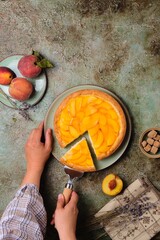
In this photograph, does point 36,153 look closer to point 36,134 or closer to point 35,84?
point 36,134

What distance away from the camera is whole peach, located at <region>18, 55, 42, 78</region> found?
212 cm

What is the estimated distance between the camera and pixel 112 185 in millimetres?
2207

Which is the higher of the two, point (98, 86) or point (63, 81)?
point (63, 81)

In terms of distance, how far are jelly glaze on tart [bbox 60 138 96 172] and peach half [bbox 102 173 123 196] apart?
5.8 inches

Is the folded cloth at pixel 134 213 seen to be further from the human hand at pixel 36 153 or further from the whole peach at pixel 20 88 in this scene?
the whole peach at pixel 20 88

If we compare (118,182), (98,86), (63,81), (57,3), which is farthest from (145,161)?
(57,3)

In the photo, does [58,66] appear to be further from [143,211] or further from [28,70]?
[143,211]

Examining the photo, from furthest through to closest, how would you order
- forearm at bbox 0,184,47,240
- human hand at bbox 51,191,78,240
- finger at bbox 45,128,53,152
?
finger at bbox 45,128,53,152 → human hand at bbox 51,191,78,240 → forearm at bbox 0,184,47,240

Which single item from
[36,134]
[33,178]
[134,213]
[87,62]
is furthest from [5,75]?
[134,213]

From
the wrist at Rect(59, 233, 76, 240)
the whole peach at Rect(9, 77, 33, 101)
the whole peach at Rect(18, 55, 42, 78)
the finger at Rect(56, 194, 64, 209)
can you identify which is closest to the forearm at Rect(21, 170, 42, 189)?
the finger at Rect(56, 194, 64, 209)

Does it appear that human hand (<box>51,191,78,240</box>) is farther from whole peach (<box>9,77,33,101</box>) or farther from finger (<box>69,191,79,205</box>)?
whole peach (<box>9,77,33,101</box>)

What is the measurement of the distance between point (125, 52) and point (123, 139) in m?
0.50

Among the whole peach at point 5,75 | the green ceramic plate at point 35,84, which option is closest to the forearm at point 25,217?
the green ceramic plate at point 35,84

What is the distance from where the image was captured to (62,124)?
2090 millimetres
